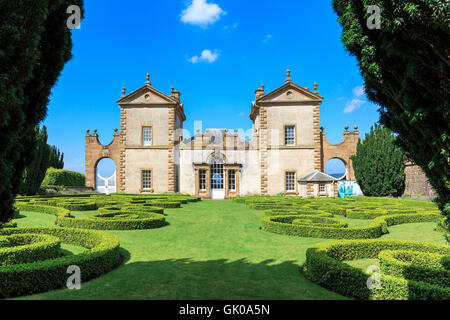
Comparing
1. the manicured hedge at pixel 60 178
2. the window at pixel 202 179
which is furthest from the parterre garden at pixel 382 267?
the manicured hedge at pixel 60 178

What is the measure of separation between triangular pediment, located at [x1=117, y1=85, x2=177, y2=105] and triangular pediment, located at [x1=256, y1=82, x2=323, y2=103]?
9.81m

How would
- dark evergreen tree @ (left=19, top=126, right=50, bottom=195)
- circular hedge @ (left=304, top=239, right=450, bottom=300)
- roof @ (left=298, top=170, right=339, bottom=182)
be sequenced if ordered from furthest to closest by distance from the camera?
roof @ (left=298, top=170, right=339, bottom=182) → dark evergreen tree @ (left=19, top=126, right=50, bottom=195) → circular hedge @ (left=304, top=239, right=450, bottom=300)

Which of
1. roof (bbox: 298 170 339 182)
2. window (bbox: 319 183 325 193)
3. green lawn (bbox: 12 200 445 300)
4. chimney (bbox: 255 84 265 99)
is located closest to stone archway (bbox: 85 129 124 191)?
chimney (bbox: 255 84 265 99)

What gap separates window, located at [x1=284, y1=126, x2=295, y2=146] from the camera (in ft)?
91.2

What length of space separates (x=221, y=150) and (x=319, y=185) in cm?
1011

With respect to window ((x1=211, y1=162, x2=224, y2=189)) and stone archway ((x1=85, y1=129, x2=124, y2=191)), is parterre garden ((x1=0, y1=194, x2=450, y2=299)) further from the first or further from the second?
stone archway ((x1=85, y1=129, x2=124, y2=191))

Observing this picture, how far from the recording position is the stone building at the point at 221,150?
27.2m

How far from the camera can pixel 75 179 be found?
32031 millimetres

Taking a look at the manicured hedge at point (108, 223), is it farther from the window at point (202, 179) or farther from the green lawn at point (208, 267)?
A: the window at point (202, 179)

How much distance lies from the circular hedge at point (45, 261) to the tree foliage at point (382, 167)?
22739 mm

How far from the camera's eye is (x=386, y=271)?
4.96 m

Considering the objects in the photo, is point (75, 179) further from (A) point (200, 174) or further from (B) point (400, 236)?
(B) point (400, 236)

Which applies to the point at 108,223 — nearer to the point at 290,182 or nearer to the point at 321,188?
the point at 321,188
